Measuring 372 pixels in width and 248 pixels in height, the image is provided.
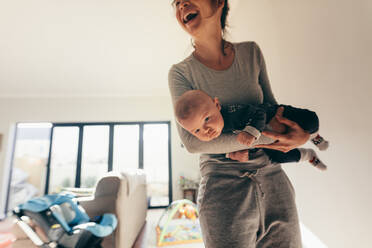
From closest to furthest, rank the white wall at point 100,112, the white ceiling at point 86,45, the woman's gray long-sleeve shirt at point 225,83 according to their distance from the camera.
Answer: the woman's gray long-sleeve shirt at point 225,83, the white ceiling at point 86,45, the white wall at point 100,112

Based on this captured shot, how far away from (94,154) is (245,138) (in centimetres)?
503

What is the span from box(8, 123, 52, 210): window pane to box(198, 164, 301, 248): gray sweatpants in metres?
5.59

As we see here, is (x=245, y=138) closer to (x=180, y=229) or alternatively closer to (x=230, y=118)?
(x=230, y=118)

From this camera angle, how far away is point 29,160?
16.2 ft

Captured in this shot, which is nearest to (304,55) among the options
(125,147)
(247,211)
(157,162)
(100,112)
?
(247,211)

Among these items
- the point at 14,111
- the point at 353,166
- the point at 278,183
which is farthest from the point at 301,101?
the point at 14,111

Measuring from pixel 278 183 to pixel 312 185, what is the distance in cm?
69

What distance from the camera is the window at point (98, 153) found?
464 cm

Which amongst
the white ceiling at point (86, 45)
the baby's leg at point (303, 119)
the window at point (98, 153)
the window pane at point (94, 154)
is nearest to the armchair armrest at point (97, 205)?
the baby's leg at point (303, 119)

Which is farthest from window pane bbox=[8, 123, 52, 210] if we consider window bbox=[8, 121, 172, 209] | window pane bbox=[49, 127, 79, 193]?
window pane bbox=[49, 127, 79, 193]

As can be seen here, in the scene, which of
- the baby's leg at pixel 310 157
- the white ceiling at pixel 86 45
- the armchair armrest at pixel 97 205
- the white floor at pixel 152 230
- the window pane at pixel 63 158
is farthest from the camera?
the window pane at pixel 63 158

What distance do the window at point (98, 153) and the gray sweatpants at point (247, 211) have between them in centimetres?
442

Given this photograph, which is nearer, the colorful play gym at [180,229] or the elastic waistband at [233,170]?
the elastic waistband at [233,170]

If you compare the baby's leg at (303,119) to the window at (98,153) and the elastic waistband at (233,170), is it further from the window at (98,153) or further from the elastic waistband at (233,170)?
the window at (98,153)
